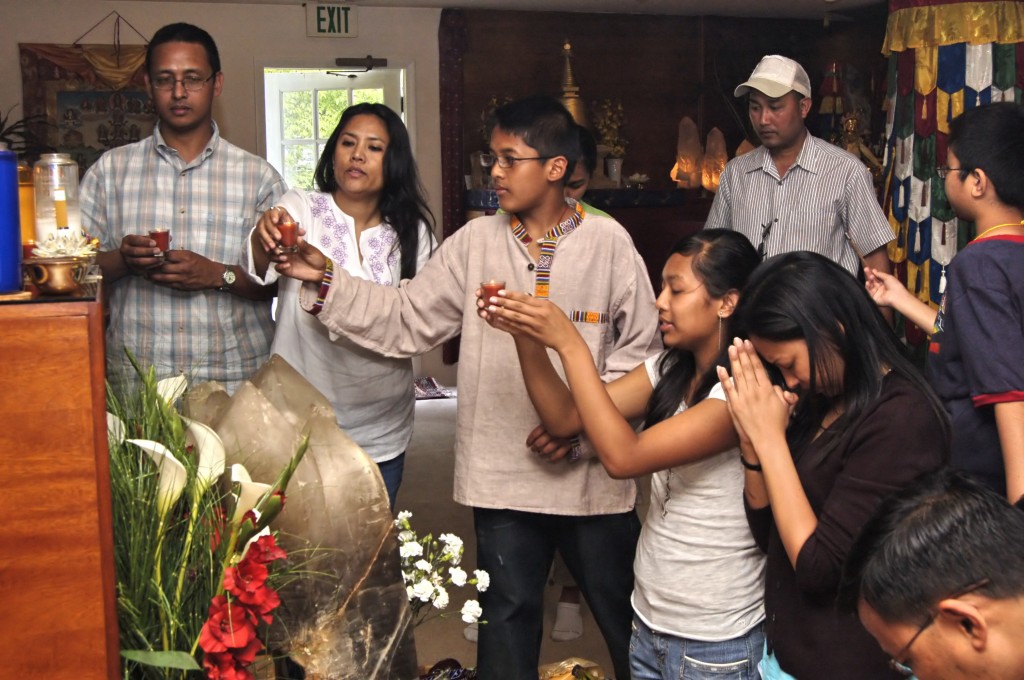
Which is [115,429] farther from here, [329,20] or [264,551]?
[329,20]

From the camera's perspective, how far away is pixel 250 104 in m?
7.53

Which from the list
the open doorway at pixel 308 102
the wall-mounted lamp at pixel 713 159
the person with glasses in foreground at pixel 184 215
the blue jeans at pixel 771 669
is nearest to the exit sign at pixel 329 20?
the open doorway at pixel 308 102

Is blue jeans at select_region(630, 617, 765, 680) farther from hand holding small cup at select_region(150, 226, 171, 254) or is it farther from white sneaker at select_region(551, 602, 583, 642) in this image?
white sneaker at select_region(551, 602, 583, 642)

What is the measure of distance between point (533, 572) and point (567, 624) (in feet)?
4.08

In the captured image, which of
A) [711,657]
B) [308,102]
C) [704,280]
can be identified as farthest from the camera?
[308,102]

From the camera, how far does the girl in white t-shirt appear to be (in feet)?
6.26

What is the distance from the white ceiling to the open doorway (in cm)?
58

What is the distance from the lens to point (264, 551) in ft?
4.06

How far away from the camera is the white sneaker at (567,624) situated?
3.54 m

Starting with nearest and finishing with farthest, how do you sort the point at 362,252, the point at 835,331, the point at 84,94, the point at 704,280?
1. the point at 835,331
2. the point at 704,280
3. the point at 362,252
4. the point at 84,94

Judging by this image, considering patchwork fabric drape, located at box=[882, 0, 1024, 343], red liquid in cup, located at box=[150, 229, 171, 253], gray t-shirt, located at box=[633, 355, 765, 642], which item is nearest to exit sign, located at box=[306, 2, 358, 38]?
patchwork fabric drape, located at box=[882, 0, 1024, 343]

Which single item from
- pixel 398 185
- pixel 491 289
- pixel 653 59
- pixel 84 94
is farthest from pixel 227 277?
pixel 653 59

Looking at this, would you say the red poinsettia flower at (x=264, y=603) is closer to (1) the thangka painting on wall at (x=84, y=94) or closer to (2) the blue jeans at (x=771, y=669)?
(2) the blue jeans at (x=771, y=669)

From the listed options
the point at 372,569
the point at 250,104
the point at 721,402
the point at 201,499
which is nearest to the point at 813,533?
the point at 721,402
